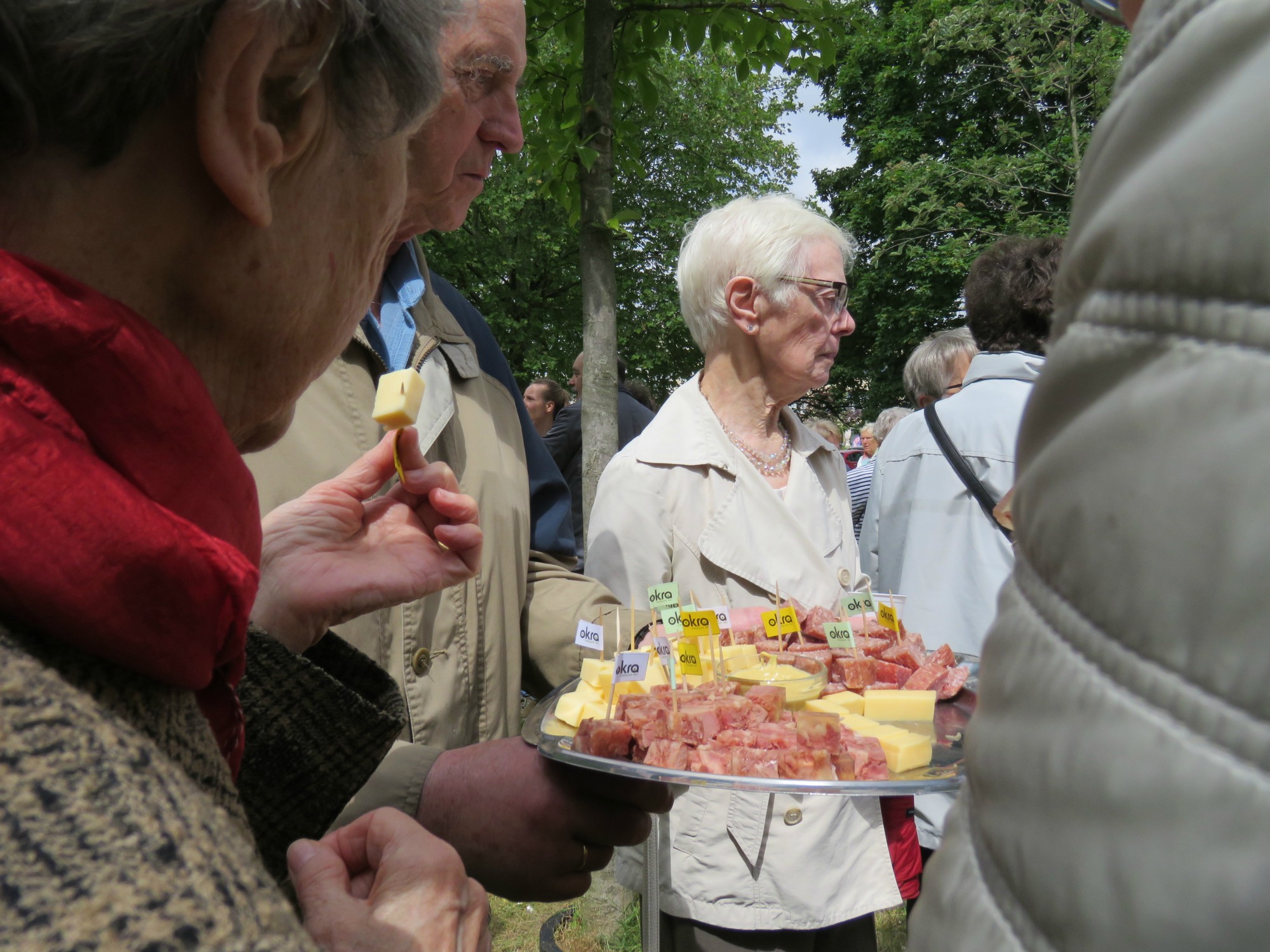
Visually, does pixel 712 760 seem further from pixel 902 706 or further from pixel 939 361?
pixel 939 361

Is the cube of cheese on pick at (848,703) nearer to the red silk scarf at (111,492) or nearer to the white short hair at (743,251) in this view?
the white short hair at (743,251)

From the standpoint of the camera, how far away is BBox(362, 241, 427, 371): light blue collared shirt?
2.28 metres

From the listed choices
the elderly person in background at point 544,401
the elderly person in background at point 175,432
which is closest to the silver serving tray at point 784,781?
the elderly person in background at point 175,432

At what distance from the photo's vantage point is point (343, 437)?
6.77 feet

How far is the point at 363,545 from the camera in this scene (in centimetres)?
177

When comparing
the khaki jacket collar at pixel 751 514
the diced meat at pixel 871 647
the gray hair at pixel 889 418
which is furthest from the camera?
the gray hair at pixel 889 418

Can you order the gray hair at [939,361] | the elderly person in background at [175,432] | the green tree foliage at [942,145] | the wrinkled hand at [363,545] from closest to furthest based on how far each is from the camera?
the elderly person in background at [175,432]
the wrinkled hand at [363,545]
the gray hair at [939,361]
the green tree foliage at [942,145]

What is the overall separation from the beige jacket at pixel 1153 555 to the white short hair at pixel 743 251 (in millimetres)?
2926

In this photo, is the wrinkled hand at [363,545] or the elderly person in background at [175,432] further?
the wrinkled hand at [363,545]

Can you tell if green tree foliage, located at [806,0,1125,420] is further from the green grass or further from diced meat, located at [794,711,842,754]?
diced meat, located at [794,711,842,754]

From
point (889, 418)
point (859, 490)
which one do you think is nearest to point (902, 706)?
point (859, 490)

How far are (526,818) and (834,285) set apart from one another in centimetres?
237

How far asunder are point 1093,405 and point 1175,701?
154mm

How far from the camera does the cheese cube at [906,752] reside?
188cm
